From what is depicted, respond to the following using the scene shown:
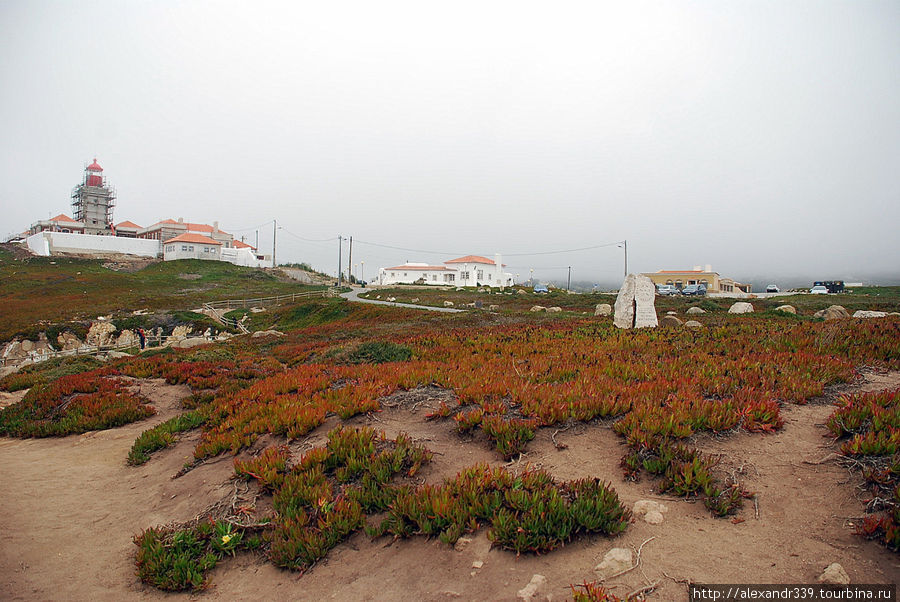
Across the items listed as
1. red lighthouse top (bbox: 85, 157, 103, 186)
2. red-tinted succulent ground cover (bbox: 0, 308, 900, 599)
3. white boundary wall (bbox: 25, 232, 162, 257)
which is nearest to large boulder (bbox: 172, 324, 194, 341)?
red-tinted succulent ground cover (bbox: 0, 308, 900, 599)

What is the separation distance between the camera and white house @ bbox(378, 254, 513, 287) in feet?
282

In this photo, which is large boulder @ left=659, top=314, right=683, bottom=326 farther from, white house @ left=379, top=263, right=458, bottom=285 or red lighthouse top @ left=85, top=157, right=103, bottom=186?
red lighthouse top @ left=85, top=157, right=103, bottom=186

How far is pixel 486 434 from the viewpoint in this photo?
6.23 metres

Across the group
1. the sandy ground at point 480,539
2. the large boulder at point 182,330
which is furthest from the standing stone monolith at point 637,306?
the large boulder at point 182,330

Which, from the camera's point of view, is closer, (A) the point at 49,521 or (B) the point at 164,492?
(A) the point at 49,521

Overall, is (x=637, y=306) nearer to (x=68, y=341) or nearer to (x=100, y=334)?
(x=100, y=334)

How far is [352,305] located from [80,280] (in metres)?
48.1

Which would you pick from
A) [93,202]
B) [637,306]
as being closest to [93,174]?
[93,202]

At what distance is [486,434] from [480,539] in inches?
84.0

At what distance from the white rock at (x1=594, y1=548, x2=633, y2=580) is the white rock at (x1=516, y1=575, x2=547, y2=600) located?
0.47 metres

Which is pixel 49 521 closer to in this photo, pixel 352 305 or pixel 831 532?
pixel 831 532

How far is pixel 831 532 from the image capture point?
374cm

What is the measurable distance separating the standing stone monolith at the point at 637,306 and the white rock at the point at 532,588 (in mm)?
15015

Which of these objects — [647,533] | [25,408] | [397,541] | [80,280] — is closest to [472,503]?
[397,541]
